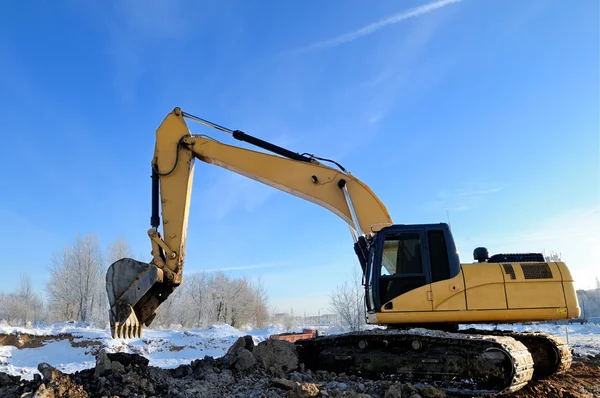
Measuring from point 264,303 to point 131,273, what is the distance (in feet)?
177

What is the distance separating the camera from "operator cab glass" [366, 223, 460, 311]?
Answer: 679 centimetres

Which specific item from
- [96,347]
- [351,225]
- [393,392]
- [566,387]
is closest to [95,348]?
[96,347]

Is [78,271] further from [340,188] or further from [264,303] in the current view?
[340,188]

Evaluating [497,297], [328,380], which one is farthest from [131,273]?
[497,297]

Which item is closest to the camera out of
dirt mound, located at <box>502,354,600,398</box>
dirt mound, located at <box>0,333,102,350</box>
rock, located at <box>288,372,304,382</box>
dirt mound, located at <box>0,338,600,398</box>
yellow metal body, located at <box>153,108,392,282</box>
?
dirt mound, located at <box>0,338,600,398</box>

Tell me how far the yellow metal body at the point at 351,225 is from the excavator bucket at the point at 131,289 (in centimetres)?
44

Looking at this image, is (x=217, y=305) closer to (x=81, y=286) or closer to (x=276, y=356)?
(x=81, y=286)

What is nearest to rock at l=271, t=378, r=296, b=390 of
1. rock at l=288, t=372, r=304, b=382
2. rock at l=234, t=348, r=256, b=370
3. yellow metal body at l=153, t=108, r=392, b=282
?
rock at l=288, t=372, r=304, b=382

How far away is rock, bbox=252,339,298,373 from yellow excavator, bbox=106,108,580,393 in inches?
17.9

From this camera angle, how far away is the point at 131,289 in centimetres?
734

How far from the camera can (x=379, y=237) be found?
7125 millimetres

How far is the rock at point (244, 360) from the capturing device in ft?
22.0

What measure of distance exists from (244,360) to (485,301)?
3613mm

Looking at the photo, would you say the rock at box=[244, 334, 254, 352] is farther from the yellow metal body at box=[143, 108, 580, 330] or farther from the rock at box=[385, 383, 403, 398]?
the rock at box=[385, 383, 403, 398]
